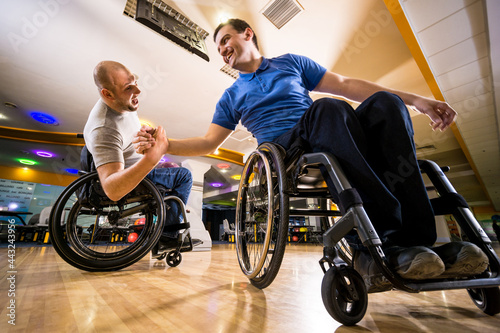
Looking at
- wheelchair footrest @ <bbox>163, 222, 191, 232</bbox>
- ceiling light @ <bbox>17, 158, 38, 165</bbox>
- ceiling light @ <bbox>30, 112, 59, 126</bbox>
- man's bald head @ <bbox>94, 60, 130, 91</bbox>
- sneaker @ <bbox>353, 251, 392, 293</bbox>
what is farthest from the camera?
ceiling light @ <bbox>17, 158, 38, 165</bbox>

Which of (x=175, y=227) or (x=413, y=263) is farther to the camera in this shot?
(x=175, y=227)

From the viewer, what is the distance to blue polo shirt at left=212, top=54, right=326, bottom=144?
102 cm

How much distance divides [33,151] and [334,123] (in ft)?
33.3

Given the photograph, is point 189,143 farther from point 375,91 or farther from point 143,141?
point 375,91

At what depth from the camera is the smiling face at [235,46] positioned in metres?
1.27

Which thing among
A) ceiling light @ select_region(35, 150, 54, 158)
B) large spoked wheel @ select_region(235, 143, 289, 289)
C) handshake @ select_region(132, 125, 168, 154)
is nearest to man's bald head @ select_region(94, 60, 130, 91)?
handshake @ select_region(132, 125, 168, 154)

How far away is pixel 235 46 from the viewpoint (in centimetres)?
127

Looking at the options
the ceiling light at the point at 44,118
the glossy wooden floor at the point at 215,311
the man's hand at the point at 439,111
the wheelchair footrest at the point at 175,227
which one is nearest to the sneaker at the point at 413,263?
the glossy wooden floor at the point at 215,311

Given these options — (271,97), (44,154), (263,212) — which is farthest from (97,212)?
(44,154)

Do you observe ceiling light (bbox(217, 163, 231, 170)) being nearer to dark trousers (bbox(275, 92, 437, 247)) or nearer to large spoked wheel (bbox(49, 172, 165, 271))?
large spoked wheel (bbox(49, 172, 165, 271))

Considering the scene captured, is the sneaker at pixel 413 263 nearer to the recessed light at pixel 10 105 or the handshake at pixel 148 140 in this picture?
the handshake at pixel 148 140

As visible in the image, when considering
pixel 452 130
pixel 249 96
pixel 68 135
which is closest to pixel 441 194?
pixel 249 96

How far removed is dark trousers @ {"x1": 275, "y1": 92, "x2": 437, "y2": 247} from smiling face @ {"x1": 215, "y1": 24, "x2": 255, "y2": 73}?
2.46 feet

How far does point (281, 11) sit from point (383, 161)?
304cm
